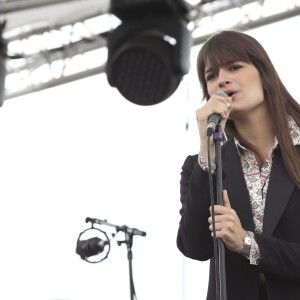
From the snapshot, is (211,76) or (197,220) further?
(211,76)

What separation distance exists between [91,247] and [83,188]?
2421mm

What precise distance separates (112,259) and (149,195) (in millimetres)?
694

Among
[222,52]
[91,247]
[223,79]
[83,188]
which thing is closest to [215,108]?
[223,79]

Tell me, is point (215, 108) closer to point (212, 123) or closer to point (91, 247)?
point (212, 123)

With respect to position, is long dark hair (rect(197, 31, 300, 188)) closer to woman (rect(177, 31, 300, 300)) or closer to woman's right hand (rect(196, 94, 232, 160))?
woman (rect(177, 31, 300, 300))

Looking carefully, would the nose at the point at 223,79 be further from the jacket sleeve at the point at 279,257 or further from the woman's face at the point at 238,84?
the jacket sleeve at the point at 279,257

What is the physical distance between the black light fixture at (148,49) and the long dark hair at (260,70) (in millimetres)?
575

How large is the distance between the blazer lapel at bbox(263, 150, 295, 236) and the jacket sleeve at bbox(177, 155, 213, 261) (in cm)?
16

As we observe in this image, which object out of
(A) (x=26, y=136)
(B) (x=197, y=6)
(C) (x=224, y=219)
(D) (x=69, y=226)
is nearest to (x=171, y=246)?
(D) (x=69, y=226)

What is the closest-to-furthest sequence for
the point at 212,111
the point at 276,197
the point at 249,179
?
the point at 212,111 → the point at 276,197 → the point at 249,179

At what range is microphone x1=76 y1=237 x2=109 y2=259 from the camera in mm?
3368

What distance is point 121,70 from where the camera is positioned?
1148mm

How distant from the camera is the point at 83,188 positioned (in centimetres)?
580

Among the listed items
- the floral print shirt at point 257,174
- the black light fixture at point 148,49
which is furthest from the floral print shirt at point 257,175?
the black light fixture at point 148,49
